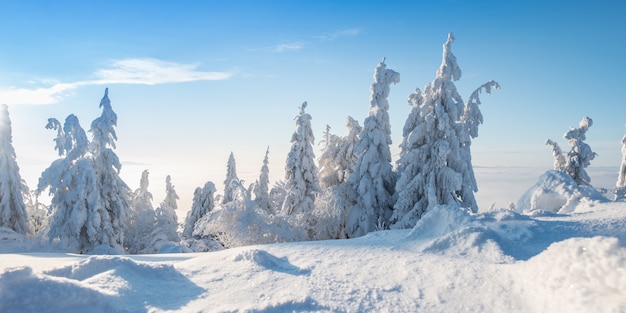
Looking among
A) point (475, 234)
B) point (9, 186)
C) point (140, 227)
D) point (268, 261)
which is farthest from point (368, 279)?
point (9, 186)

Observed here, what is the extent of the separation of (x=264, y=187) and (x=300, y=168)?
1317 centimetres

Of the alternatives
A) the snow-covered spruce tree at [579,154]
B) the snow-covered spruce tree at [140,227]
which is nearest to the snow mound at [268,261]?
the snow-covered spruce tree at [140,227]

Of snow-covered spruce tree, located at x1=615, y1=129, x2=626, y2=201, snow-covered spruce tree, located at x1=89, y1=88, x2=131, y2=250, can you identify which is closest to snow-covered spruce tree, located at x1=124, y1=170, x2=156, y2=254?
snow-covered spruce tree, located at x1=89, y1=88, x2=131, y2=250

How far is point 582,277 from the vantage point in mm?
5176

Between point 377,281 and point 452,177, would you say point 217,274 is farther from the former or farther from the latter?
point 452,177

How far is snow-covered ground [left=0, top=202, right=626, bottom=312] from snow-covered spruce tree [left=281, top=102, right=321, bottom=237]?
1252 cm

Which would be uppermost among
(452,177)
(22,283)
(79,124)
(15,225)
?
(79,124)

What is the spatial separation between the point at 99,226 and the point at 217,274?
49.0 ft

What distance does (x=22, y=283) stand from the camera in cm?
497

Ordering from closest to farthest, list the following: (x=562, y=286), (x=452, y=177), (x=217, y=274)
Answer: (x=562, y=286) → (x=217, y=274) → (x=452, y=177)

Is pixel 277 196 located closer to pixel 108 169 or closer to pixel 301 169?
pixel 301 169

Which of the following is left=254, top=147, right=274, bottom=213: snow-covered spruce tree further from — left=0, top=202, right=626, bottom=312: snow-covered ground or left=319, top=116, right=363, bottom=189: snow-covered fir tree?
left=0, top=202, right=626, bottom=312: snow-covered ground

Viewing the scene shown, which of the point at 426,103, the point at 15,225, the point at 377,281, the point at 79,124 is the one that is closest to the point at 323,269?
the point at 377,281

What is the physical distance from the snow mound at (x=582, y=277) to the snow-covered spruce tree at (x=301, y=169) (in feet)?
51.8
